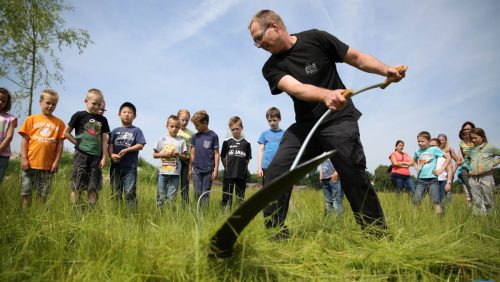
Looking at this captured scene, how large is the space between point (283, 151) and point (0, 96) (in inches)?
148

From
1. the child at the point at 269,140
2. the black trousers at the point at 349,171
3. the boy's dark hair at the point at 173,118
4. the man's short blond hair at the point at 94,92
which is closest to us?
the black trousers at the point at 349,171

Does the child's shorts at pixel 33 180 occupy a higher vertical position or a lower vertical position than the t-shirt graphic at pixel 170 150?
lower

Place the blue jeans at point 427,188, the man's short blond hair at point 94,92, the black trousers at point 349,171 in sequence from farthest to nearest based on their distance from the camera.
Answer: the blue jeans at point 427,188, the man's short blond hair at point 94,92, the black trousers at point 349,171

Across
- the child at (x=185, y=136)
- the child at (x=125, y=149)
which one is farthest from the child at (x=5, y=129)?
the child at (x=185, y=136)

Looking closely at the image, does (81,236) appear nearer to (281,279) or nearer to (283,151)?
(281,279)

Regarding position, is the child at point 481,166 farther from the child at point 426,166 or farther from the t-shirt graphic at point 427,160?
the t-shirt graphic at point 427,160

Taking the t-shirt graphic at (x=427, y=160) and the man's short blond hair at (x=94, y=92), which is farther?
the t-shirt graphic at (x=427, y=160)

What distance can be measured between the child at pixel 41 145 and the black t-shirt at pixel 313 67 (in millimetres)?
2930

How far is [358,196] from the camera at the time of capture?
97.7 inches

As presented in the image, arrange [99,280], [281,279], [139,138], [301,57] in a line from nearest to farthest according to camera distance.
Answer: [99,280]
[281,279]
[301,57]
[139,138]

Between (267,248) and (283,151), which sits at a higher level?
(283,151)

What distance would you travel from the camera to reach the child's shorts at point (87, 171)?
3.88m

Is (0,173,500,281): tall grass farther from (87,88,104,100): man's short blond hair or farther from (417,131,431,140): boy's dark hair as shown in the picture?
(417,131,431,140): boy's dark hair

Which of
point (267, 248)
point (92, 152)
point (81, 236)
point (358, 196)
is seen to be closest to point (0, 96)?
point (92, 152)
